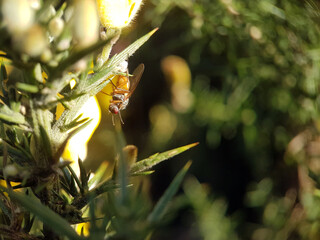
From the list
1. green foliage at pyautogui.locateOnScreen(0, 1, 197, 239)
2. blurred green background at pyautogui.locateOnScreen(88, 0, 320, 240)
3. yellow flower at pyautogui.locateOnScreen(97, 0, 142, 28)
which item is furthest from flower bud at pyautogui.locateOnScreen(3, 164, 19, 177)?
blurred green background at pyautogui.locateOnScreen(88, 0, 320, 240)

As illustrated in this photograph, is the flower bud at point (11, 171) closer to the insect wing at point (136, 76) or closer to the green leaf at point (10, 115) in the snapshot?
the green leaf at point (10, 115)

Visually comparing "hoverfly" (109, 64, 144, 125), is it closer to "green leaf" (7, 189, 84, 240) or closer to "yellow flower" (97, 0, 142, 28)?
"yellow flower" (97, 0, 142, 28)

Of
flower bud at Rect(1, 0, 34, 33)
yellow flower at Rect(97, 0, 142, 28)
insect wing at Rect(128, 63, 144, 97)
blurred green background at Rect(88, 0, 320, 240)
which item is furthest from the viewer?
blurred green background at Rect(88, 0, 320, 240)

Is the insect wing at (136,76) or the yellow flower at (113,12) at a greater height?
the yellow flower at (113,12)

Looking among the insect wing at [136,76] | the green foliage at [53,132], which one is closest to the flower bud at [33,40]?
the green foliage at [53,132]

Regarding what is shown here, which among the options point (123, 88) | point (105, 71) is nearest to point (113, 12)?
point (105, 71)

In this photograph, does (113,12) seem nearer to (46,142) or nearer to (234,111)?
(46,142)
